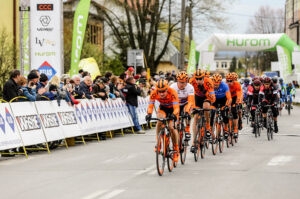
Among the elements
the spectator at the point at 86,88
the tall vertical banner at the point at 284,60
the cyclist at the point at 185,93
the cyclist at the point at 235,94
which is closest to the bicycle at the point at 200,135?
the cyclist at the point at 185,93

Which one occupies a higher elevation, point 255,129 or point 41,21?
point 41,21

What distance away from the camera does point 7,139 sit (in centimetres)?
1305

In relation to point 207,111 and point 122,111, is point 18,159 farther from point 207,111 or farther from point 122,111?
point 122,111

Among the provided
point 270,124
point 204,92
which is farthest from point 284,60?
point 204,92

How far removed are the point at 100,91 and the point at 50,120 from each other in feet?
13.2

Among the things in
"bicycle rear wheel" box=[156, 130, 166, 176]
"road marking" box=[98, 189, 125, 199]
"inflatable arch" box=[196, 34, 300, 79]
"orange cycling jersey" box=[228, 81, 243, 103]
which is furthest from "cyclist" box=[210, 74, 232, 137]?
"inflatable arch" box=[196, 34, 300, 79]

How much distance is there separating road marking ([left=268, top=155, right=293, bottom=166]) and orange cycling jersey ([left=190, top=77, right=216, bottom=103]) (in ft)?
6.16

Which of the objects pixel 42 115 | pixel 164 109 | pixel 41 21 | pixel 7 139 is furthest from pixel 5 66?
pixel 164 109

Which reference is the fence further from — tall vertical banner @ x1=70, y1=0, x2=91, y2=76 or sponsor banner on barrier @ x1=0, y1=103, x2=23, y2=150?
tall vertical banner @ x1=70, y1=0, x2=91, y2=76

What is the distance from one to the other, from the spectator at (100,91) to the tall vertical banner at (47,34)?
1.18 m

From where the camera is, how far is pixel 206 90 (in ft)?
46.0

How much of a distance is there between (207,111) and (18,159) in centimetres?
432

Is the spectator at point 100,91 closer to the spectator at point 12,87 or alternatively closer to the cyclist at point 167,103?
the spectator at point 12,87

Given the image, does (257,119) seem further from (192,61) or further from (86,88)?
(192,61)
